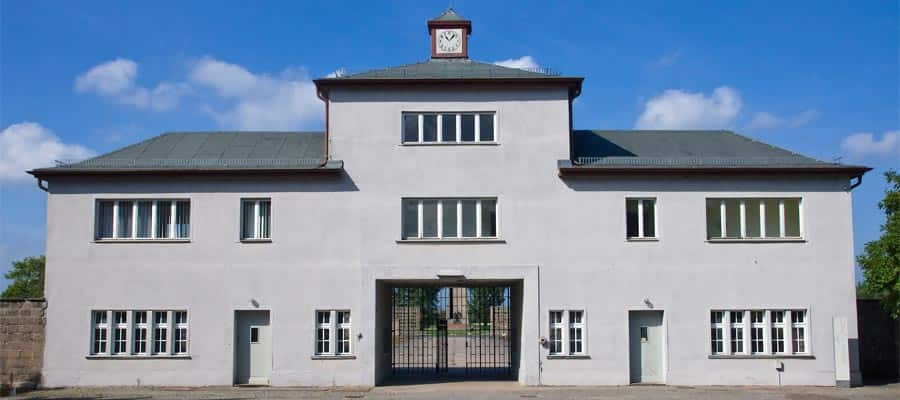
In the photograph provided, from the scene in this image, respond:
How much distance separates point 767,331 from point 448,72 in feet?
38.0

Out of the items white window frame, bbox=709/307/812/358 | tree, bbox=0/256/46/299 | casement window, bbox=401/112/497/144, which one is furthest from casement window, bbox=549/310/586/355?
tree, bbox=0/256/46/299

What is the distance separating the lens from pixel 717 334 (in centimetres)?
2245

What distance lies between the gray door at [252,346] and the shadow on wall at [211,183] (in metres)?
3.55

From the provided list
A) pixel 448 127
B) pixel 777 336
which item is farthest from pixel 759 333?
pixel 448 127

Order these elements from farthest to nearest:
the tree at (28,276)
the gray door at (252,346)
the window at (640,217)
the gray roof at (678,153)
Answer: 1. the tree at (28,276)
2. the window at (640,217)
3. the gray roof at (678,153)
4. the gray door at (252,346)

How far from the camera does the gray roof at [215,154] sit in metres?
22.7

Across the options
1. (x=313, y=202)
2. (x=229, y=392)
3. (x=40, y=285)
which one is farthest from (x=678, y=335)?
(x=40, y=285)

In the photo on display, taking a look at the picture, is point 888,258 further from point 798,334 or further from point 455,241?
point 455,241

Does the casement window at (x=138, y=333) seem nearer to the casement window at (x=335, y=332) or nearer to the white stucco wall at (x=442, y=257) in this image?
the white stucco wall at (x=442, y=257)

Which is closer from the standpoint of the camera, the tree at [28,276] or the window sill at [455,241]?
the window sill at [455,241]

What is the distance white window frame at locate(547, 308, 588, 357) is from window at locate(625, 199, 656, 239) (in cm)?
274

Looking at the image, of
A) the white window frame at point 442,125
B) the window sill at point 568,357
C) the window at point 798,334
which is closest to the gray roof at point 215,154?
the white window frame at point 442,125

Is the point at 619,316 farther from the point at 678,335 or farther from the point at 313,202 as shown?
the point at 313,202

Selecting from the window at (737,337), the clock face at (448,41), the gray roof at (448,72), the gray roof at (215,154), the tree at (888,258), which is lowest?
the window at (737,337)
